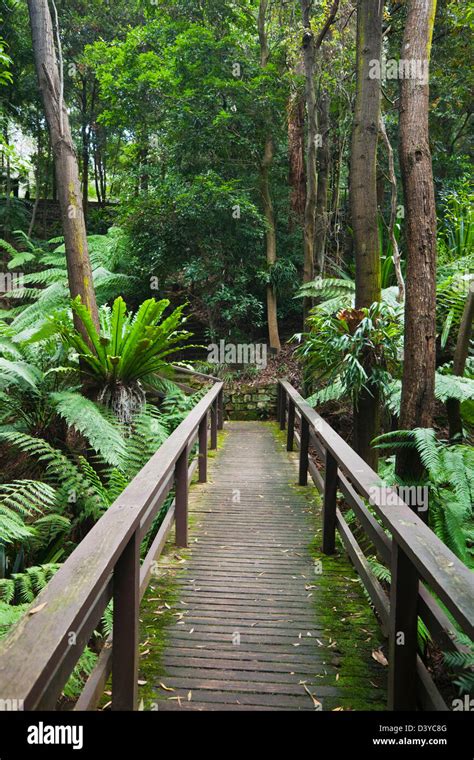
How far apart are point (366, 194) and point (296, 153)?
6546 millimetres

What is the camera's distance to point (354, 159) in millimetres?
4398

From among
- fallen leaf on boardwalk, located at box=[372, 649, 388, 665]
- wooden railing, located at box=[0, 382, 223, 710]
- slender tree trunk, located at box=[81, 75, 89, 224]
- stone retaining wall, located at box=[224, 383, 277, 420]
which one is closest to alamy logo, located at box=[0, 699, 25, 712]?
wooden railing, located at box=[0, 382, 223, 710]

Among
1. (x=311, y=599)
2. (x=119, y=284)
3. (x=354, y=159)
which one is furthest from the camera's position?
(x=119, y=284)

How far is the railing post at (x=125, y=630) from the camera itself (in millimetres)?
1767

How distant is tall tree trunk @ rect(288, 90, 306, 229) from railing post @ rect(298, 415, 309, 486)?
23.3 feet

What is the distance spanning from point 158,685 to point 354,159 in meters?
4.13

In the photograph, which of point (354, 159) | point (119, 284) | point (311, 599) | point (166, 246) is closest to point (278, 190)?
point (166, 246)

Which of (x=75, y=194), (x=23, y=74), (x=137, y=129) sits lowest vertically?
(x=75, y=194)

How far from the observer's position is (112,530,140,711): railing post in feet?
5.80

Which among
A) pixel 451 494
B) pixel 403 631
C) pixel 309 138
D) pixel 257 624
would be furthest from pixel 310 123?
pixel 403 631

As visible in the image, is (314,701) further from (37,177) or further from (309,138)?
(37,177)

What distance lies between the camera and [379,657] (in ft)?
7.33

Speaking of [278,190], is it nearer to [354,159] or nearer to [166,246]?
[166,246]
